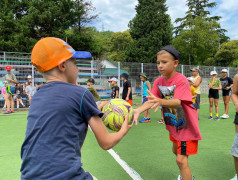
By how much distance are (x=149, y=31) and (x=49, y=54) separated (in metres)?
37.3

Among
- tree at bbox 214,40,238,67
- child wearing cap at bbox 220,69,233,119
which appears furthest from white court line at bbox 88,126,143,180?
tree at bbox 214,40,238,67

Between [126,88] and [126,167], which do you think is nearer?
[126,167]

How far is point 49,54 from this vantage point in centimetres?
158

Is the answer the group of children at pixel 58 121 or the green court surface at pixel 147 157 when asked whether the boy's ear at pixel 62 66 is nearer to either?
the group of children at pixel 58 121

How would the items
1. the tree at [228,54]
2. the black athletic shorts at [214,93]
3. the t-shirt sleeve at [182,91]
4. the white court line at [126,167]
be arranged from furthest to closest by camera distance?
the tree at [228,54] < the black athletic shorts at [214,93] < the white court line at [126,167] < the t-shirt sleeve at [182,91]

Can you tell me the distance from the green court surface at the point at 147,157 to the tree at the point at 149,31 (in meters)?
29.4

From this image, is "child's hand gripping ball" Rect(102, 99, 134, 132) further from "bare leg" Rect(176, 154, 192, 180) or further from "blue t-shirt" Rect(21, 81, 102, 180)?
"bare leg" Rect(176, 154, 192, 180)

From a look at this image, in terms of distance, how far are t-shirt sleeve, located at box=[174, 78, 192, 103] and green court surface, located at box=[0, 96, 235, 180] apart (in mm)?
1672

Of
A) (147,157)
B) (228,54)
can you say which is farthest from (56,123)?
(228,54)

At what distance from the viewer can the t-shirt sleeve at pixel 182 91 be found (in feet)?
9.47

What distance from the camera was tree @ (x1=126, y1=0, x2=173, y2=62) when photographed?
35.6 metres

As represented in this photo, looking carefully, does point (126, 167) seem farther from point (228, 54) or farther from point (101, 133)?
point (228, 54)

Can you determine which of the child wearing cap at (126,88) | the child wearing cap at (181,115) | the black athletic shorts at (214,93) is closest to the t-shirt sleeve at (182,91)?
the child wearing cap at (181,115)

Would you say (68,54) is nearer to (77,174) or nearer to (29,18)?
(77,174)
